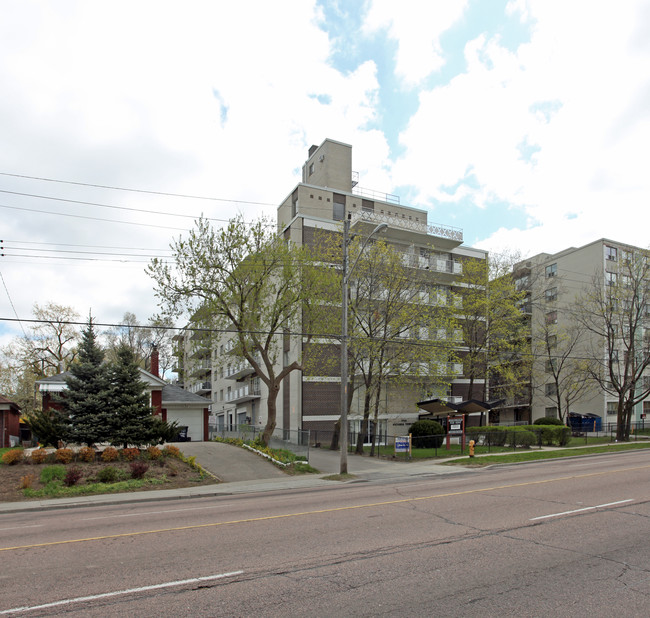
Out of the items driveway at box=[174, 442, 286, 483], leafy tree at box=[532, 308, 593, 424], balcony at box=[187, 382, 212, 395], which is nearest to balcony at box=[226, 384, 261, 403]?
balcony at box=[187, 382, 212, 395]

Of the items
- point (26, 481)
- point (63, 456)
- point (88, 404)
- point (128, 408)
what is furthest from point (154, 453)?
point (26, 481)

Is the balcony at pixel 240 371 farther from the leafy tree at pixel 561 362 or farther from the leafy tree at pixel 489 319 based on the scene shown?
the leafy tree at pixel 561 362

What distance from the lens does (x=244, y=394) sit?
49000mm

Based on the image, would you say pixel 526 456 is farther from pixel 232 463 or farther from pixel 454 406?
pixel 232 463

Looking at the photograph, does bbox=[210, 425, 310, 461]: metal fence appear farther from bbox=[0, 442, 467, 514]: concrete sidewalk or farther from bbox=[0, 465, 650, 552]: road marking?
bbox=[0, 465, 650, 552]: road marking

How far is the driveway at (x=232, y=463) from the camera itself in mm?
21031

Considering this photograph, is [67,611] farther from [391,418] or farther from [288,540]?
[391,418]

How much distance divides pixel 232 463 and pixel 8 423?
2650 cm

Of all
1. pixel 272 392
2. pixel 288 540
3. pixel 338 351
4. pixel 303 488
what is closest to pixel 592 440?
pixel 338 351

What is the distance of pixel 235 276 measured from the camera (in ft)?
80.3

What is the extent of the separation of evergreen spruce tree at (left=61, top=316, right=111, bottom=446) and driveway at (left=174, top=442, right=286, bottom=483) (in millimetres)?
4284

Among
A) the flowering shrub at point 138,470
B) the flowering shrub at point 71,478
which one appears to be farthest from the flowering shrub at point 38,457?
the flowering shrub at point 138,470

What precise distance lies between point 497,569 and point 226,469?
1679cm

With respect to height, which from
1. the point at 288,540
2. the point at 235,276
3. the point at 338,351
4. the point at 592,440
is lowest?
the point at 592,440
